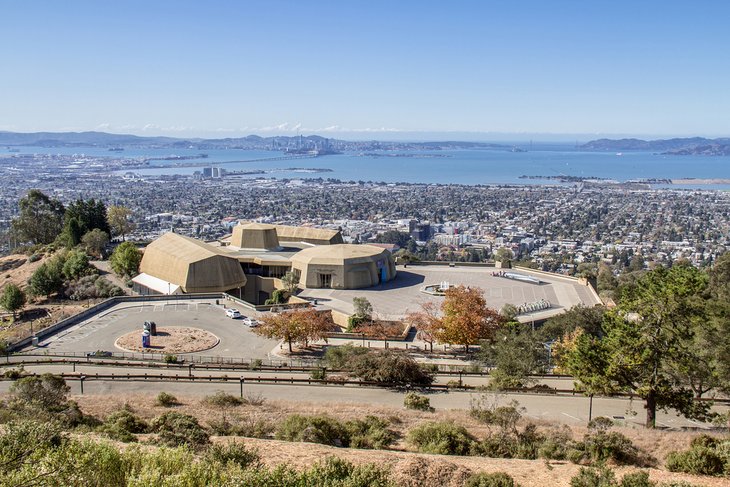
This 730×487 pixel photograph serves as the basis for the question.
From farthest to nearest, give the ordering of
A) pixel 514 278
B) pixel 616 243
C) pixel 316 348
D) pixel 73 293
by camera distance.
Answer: pixel 616 243 → pixel 514 278 → pixel 73 293 → pixel 316 348

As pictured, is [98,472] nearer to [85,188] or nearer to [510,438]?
[510,438]

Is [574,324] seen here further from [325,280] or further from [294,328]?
[325,280]

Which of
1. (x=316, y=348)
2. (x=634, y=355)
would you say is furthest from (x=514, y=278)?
(x=634, y=355)

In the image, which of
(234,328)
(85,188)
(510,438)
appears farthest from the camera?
(85,188)

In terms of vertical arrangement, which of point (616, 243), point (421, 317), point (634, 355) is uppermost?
point (634, 355)

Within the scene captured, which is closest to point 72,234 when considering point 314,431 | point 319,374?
point 319,374

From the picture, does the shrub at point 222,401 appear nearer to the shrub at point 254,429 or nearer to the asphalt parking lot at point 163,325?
the shrub at point 254,429

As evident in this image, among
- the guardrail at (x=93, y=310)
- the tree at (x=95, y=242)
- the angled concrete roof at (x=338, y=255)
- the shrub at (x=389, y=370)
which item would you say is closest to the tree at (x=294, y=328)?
the shrub at (x=389, y=370)
